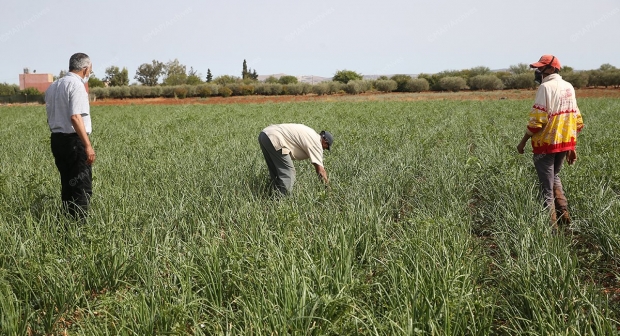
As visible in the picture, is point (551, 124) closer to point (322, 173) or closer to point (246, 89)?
point (322, 173)

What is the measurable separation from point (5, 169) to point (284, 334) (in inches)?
278

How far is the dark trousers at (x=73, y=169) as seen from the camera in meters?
5.06

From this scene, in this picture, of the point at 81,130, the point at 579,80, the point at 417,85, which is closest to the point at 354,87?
the point at 417,85

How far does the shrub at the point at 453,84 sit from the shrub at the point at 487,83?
1.29 metres

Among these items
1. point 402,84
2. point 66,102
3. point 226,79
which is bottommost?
point 66,102

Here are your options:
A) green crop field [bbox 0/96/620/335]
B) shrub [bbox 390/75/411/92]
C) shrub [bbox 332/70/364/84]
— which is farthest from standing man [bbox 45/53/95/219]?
shrub [bbox 332/70/364/84]

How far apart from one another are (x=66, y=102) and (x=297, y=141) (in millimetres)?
2462

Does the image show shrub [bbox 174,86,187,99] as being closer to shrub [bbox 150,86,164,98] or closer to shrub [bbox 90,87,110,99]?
shrub [bbox 150,86,164,98]

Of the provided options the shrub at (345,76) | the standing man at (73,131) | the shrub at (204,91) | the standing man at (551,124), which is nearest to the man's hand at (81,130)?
the standing man at (73,131)

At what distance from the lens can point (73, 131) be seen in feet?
16.6

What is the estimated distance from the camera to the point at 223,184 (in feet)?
19.9

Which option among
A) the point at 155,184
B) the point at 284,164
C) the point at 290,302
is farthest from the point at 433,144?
the point at 290,302

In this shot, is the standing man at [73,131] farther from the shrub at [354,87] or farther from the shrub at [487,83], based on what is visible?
the shrub at [487,83]

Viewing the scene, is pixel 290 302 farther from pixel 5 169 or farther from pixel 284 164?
pixel 5 169
